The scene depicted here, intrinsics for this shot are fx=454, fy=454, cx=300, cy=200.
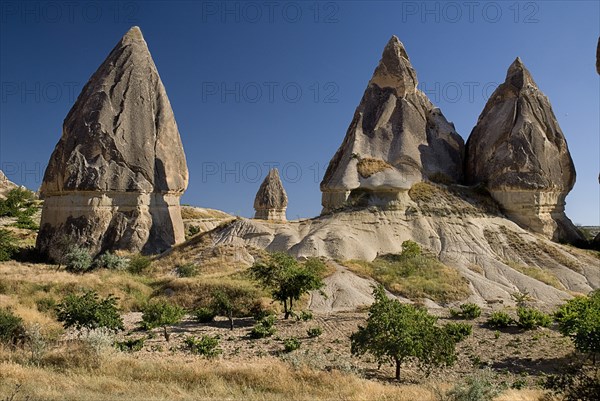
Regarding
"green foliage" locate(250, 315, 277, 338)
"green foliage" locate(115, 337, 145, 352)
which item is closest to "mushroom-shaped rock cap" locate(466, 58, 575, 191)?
"green foliage" locate(250, 315, 277, 338)

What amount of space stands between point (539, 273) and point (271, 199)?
36.4 m

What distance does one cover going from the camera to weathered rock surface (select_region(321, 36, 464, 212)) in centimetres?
3375

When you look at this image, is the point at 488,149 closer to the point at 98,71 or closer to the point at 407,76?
the point at 407,76

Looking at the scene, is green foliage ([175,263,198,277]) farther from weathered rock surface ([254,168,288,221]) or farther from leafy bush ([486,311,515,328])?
weathered rock surface ([254,168,288,221])

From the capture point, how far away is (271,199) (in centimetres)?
5862

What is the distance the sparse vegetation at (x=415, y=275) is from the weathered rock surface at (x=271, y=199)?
31.8m

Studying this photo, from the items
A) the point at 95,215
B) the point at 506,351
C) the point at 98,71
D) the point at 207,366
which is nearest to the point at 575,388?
the point at 506,351

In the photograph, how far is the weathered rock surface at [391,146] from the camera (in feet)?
111

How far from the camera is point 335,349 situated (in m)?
13.8

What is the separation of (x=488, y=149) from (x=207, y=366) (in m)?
32.3

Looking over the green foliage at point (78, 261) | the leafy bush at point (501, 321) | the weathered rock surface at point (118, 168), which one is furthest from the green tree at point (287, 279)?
the weathered rock surface at point (118, 168)

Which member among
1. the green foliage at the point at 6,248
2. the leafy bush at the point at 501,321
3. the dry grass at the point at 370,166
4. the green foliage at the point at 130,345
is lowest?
the green foliage at the point at 130,345

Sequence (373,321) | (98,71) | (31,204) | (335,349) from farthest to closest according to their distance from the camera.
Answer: (31,204), (98,71), (335,349), (373,321)

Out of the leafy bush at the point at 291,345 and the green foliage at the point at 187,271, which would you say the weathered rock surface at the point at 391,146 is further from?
the leafy bush at the point at 291,345
